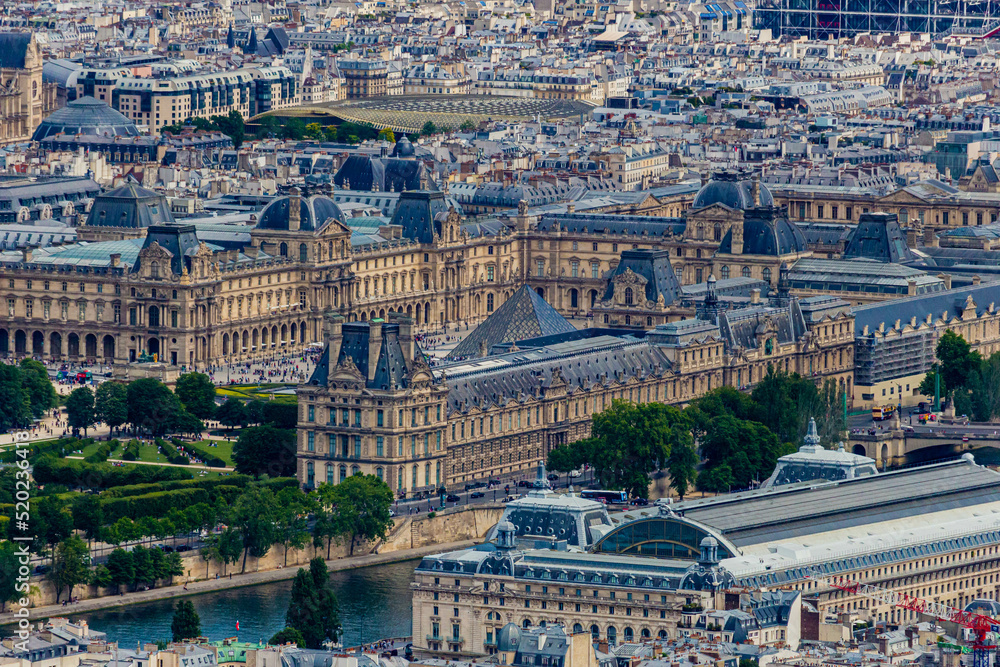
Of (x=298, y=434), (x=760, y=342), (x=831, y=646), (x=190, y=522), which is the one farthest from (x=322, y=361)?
(x=831, y=646)

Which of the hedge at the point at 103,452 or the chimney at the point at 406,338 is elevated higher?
the chimney at the point at 406,338

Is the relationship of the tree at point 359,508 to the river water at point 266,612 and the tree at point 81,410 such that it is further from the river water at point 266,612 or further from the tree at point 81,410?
the tree at point 81,410

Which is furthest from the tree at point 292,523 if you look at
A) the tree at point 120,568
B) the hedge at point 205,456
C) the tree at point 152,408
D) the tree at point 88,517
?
the tree at point 152,408

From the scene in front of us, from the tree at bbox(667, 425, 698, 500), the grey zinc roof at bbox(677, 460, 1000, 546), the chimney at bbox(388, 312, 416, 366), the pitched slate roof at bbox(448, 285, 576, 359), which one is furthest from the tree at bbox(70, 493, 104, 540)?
the pitched slate roof at bbox(448, 285, 576, 359)

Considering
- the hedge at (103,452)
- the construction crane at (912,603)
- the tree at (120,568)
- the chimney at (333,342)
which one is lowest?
the hedge at (103,452)

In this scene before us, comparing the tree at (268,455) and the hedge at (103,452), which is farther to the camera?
the hedge at (103,452)

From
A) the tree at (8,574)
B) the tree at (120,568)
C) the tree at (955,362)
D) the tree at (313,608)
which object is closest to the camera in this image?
the tree at (313,608)

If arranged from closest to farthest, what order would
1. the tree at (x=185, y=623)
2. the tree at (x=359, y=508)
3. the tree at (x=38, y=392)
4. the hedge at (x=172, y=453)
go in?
1. the tree at (x=185, y=623)
2. the tree at (x=359, y=508)
3. the hedge at (x=172, y=453)
4. the tree at (x=38, y=392)

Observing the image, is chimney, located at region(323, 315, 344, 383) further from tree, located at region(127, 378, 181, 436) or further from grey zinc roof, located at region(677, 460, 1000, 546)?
grey zinc roof, located at region(677, 460, 1000, 546)
